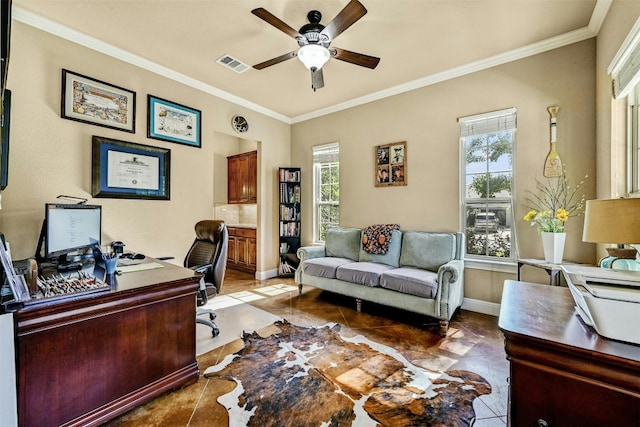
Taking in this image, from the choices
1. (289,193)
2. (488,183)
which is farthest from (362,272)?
(289,193)

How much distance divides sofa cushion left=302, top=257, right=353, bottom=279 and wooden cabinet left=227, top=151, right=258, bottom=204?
2023 millimetres

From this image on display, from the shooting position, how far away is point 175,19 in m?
2.49

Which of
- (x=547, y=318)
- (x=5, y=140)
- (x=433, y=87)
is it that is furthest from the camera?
(x=433, y=87)

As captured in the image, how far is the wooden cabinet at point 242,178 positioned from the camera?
5.39 meters

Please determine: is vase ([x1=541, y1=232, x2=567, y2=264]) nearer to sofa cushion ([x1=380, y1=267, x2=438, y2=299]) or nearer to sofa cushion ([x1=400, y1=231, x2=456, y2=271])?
sofa cushion ([x1=400, y1=231, x2=456, y2=271])

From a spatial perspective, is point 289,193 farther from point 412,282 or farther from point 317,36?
point 317,36

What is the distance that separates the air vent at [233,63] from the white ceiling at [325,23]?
0.06 metres

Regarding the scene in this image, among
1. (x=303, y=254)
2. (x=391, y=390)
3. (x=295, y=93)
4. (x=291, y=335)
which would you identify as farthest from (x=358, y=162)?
(x=391, y=390)

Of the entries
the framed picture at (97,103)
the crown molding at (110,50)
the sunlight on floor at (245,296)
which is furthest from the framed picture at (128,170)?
the sunlight on floor at (245,296)

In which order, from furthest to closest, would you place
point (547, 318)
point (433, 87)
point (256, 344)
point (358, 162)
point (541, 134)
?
point (358, 162) < point (433, 87) < point (541, 134) < point (256, 344) < point (547, 318)

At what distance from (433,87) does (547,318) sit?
3298 mm

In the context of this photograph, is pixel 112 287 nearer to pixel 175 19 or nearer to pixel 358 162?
pixel 175 19

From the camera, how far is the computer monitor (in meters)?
2.11

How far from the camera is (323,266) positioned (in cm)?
355
